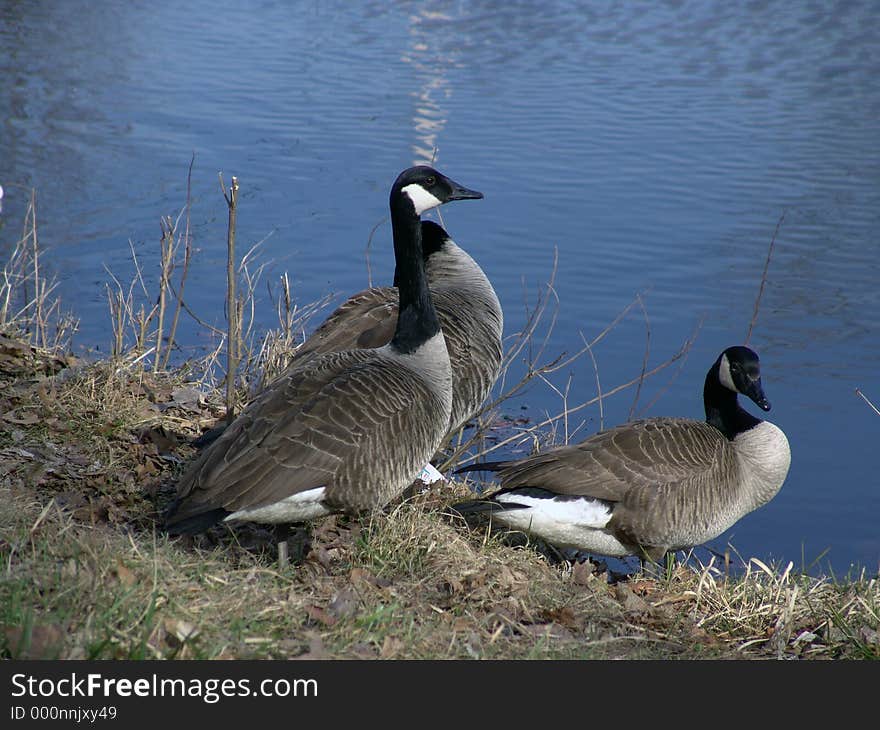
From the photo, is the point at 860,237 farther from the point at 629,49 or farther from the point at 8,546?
the point at 8,546

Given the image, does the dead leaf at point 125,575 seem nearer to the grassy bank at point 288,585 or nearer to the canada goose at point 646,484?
the grassy bank at point 288,585

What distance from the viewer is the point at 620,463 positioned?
21.9 feet

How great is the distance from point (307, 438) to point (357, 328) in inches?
73.6

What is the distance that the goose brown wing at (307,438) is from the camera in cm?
554

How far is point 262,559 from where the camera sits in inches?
232

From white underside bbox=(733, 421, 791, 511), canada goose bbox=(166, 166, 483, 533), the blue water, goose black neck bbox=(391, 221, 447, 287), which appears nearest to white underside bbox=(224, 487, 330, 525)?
canada goose bbox=(166, 166, 483, 533)

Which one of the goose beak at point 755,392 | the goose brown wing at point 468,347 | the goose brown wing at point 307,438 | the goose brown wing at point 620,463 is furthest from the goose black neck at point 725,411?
the goose brown wing at point 307,438

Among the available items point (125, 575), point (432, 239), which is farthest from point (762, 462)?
point (125, 575)

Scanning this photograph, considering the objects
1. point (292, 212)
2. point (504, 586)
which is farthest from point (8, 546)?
point (292, 212)

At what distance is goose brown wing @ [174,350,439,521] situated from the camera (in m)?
5.54

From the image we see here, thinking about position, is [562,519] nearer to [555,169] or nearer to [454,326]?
[454,326]

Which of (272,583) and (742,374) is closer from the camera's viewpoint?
(272,583)

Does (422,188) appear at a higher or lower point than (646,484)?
A: higher

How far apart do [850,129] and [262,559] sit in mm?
14281
